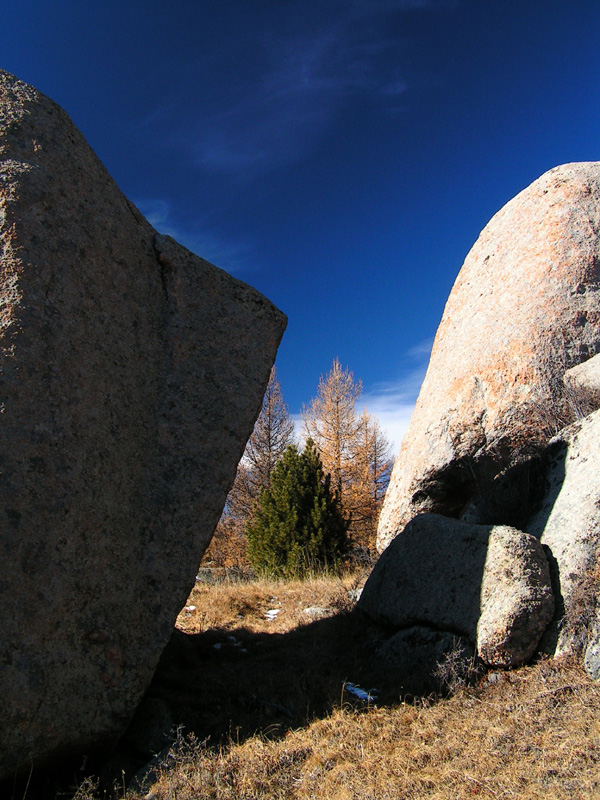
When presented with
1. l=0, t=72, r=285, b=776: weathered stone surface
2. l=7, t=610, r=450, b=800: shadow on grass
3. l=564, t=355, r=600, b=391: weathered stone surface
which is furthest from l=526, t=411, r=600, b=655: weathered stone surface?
l=0, t=72, r=285, b=776: weathered stone surface

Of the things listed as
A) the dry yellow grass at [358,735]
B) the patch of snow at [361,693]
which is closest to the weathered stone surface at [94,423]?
the dry yellow grass at [358,735]

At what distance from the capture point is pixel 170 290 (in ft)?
13.6

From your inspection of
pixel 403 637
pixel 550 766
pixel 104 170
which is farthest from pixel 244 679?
pixel 104 170

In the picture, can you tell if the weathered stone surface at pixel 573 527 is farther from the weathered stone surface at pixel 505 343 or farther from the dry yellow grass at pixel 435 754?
the weathered stone surface at pixel 505 343

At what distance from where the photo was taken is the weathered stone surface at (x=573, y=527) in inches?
142

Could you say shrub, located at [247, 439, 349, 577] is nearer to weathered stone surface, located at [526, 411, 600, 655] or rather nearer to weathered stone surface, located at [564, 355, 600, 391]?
weathered stone surface, located at [564, 355, 600, 391]

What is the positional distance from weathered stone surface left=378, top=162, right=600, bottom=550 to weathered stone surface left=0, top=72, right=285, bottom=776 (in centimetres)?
264

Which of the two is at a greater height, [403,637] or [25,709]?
[403,637]

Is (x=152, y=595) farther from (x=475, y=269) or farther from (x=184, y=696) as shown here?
(x=475, y=269)

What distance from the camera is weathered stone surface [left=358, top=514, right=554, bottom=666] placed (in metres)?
3.72

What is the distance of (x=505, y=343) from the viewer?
232 inches

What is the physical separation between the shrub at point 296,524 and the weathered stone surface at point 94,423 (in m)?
7.46

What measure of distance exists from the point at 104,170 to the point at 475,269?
4479 mm

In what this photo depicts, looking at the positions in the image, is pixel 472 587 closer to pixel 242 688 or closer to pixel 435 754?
pixel 435 754
